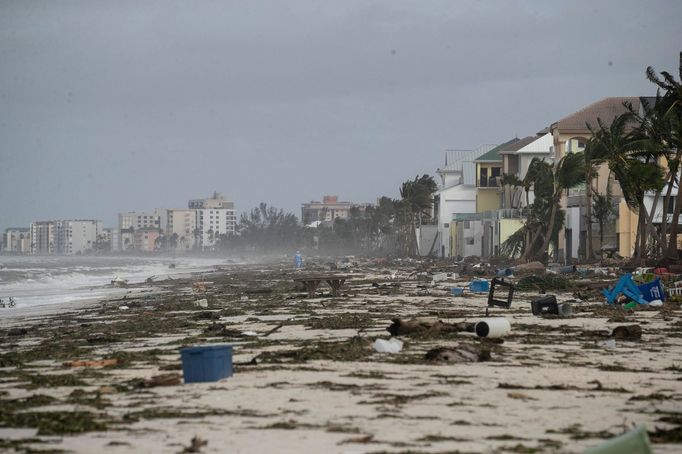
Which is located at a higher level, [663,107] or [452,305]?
[663,107]

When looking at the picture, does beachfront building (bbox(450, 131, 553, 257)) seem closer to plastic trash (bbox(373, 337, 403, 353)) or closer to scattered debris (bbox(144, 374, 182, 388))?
plastic trash (bbox(373, 337, 403, 353))

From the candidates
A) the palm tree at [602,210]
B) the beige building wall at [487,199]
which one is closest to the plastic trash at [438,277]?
the palm tree at [602,210]

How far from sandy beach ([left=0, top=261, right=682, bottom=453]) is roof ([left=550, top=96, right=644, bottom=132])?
46863 millimetres

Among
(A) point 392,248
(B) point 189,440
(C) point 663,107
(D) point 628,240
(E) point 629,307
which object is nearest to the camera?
(B) point 189,440

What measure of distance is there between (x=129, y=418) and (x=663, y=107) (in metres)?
37.9

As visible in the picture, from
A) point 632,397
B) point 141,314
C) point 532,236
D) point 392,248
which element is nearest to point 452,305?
point 141,314

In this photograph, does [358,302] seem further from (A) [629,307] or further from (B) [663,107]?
(B) [663,107]

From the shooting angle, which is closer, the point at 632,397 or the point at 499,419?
the point at 499,419

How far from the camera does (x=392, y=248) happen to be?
5517 inches

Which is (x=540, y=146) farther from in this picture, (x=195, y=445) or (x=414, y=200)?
(x=195, y=445)

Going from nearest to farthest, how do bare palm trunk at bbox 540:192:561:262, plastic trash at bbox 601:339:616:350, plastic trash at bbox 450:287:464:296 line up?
plastic trash at bbox 601:339:616:350, plastic trash at bbox 450:287:464:296, bare palm trunk at bbox 540:192:561:262

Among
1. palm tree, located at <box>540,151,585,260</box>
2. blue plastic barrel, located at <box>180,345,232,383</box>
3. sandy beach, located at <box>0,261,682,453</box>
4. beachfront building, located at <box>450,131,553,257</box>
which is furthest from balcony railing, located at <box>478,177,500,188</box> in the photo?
blue plastic barrel, located at <box>180,345,232,383</box>

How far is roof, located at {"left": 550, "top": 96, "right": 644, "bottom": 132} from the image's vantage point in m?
67.8

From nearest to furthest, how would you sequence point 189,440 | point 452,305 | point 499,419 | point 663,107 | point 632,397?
point 189,440, point 499,419, point 632,397, point 452,305, point 663,107
